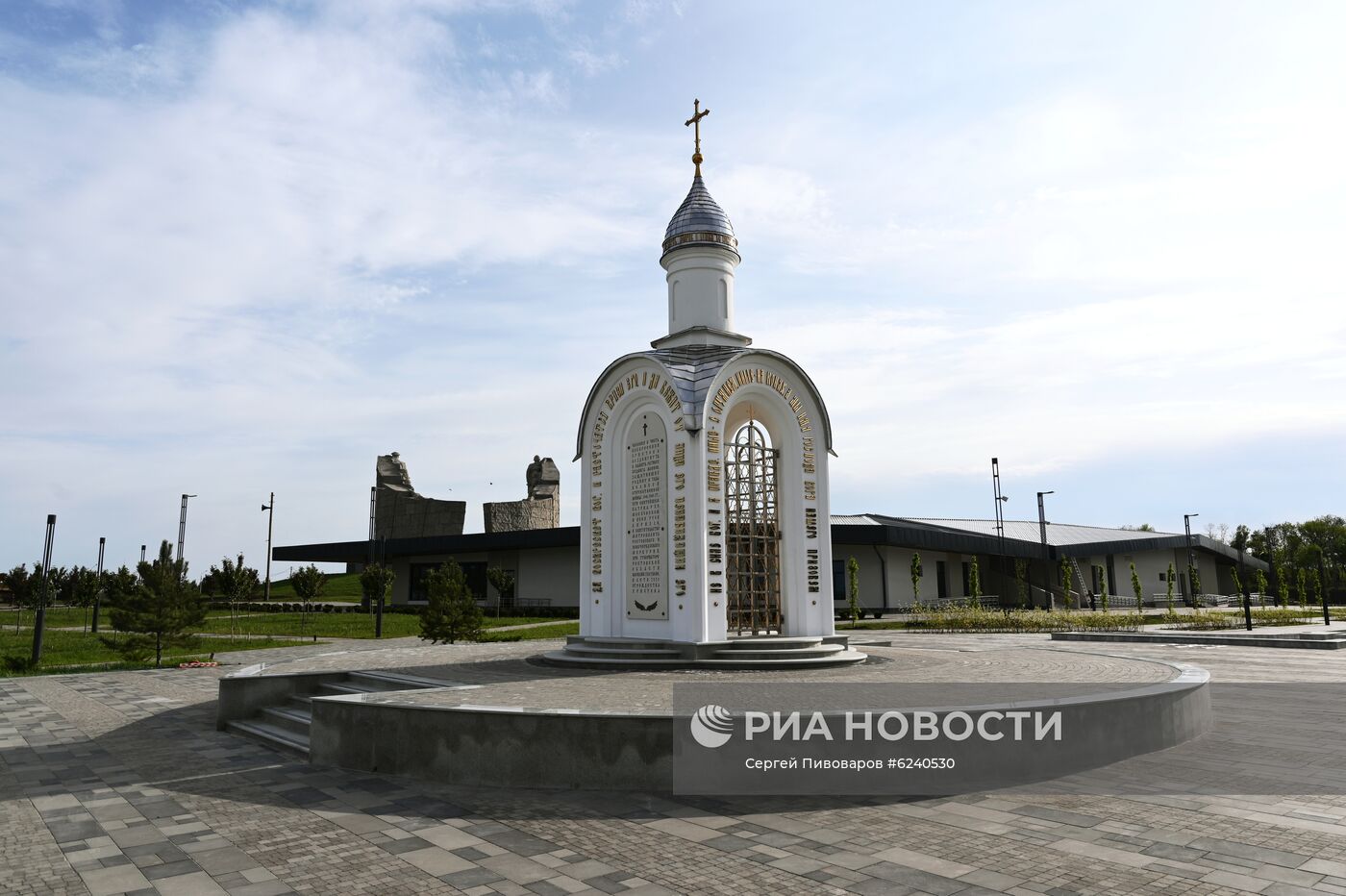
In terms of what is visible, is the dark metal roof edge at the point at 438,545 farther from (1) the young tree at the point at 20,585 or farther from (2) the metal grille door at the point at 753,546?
(2) the metal grille door at the point at 753,546

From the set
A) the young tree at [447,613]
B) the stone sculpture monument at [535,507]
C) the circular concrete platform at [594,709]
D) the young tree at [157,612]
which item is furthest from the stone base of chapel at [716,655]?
the stone sculpture monument at [535,507]

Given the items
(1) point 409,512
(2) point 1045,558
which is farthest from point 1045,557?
(1) point 409,512

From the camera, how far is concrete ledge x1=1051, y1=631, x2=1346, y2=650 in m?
24.5

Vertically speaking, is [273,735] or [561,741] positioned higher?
[561,741]

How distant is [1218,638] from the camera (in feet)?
86.5

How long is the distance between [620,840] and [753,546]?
8896mm

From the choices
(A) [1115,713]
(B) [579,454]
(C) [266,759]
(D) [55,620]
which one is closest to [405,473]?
(D) [55,620]

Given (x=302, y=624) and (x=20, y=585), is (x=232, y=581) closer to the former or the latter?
(x=302, y=624)

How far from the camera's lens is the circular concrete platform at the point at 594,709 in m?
8.11

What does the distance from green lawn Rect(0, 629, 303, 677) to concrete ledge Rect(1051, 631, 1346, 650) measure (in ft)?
84.8

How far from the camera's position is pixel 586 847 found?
6.41 meters

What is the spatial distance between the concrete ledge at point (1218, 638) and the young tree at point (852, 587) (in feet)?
34.2

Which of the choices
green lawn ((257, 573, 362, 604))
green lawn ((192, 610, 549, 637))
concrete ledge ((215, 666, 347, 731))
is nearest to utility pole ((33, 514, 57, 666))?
green lawn ((192, 610, 549, 637))

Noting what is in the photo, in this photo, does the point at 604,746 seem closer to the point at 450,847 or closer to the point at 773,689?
the point at 450,847
